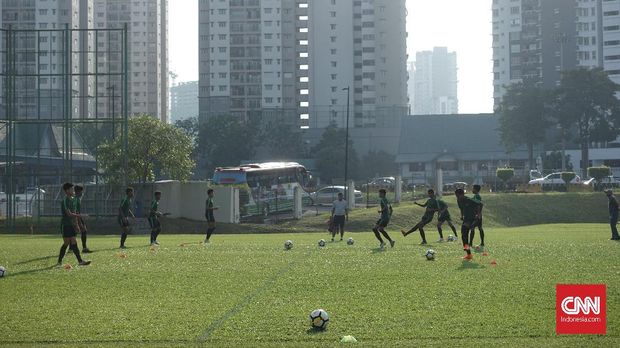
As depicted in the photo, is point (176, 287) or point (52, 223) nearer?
point (176, 287)

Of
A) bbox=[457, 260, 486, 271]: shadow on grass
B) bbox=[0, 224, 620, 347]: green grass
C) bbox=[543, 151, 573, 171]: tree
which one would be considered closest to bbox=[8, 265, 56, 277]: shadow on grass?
bbox=[0, 224, 620, 347]: green grass

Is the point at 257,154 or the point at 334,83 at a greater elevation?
the point at 334,83

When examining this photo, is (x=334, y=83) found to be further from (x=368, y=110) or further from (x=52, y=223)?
(x=52, y=223)

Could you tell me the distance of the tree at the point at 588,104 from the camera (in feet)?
319

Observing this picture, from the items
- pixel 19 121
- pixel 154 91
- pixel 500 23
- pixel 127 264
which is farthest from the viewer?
pixel 154 91

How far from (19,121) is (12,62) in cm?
360

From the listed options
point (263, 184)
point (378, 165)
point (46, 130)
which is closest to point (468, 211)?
point (46, 130)

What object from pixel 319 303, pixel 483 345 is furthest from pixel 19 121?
pixel 483 345

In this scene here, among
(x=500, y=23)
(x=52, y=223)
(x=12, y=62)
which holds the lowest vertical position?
(x=52, y=223)

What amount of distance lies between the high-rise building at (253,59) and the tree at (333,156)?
12.3 meters

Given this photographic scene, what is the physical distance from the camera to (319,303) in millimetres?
15203

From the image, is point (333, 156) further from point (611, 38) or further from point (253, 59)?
point (611, 38)

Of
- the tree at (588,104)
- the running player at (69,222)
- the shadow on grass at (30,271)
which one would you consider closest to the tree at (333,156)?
the tree at (588,104)

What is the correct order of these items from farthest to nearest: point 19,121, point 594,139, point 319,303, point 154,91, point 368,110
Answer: point 154,91 < point 368,110 < point 594,139 < point 19,121 < point 319,303
